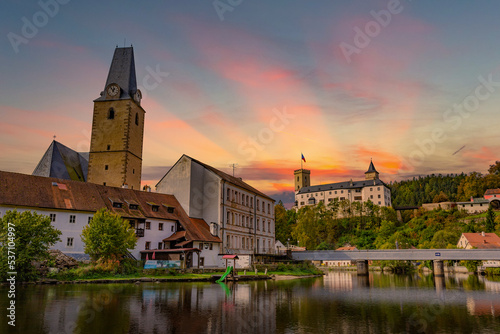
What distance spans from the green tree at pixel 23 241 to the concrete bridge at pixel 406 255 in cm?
4627

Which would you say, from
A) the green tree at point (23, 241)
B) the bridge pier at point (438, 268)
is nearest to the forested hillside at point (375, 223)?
the bridge pier at point (438, 268)

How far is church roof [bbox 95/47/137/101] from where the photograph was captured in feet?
211

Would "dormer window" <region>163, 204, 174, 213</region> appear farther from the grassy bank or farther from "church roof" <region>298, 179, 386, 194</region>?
"church roof" <region>298, 179, 386, 194</region>

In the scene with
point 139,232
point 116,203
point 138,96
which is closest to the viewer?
point 139,232

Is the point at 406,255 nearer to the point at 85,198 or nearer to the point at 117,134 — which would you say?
the point at 117,134

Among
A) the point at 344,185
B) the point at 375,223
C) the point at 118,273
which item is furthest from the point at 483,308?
the point at 344,185

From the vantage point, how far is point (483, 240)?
87.8 metres

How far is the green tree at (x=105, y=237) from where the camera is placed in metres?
39.1

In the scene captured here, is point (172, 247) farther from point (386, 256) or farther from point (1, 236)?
point (386, 256)

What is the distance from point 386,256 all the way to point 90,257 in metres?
49.4

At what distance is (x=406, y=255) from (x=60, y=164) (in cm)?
5691

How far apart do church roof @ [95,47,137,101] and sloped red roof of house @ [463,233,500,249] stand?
75.3 meters

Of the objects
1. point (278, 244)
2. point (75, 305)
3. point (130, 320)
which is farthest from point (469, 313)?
point (278, 244)

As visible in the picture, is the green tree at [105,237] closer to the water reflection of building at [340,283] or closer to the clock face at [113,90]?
the water reflection of building at [340,283]
